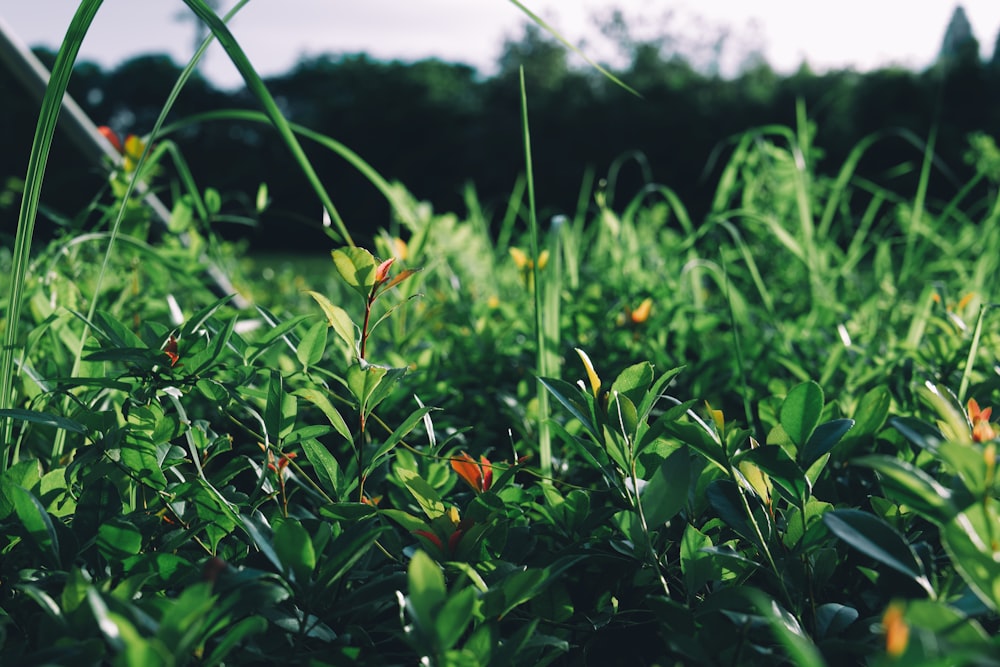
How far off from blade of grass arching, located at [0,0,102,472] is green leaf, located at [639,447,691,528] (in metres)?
0.44

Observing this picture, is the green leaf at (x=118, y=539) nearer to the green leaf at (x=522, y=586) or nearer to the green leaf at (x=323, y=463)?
the green leaf at (x=323, y=463)

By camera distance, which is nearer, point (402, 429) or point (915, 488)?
point (915, 488)

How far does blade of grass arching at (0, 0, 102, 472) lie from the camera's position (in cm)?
52

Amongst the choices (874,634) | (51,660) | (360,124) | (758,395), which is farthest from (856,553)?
(360,124)

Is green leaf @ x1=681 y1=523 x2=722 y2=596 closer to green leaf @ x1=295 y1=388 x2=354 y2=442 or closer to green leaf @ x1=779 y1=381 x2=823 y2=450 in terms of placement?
green leaf @ x1=779 y1=381 x2=823 y2=450

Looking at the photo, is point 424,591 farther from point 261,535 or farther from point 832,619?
point 832,619

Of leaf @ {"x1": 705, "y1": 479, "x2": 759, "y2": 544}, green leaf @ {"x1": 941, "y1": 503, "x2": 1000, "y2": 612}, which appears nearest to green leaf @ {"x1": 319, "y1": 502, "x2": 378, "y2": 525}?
leaf @ {"x1": 705, "y1": 479, "x2": 759, "y2": 544}

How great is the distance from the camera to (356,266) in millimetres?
510

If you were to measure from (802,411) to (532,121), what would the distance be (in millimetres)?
15600

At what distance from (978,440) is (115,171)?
1.07m

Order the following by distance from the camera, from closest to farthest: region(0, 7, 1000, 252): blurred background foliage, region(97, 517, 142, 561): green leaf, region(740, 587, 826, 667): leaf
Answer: region(740, 587, 826, 667): leaf → region(97, 517, 142, 561): green leaf → region(0, 7, 1000, 252): blurred background foliage

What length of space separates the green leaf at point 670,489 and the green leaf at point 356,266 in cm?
23

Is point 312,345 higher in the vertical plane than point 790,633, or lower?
higher

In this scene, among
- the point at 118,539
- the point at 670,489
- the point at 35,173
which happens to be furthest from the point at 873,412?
the point at 35,173
